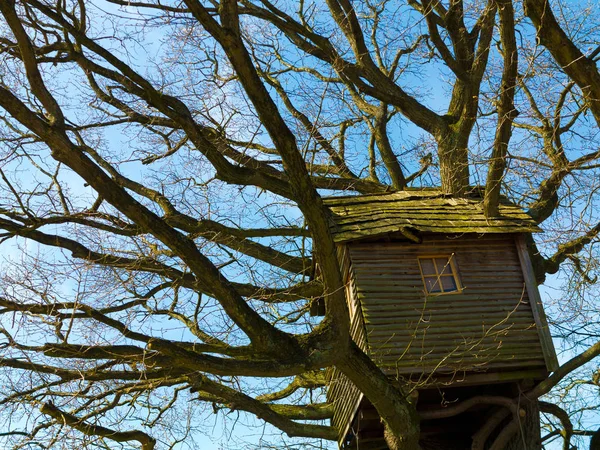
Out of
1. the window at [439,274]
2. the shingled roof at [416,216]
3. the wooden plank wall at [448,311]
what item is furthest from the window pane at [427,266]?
the shingled roof at [416,216]

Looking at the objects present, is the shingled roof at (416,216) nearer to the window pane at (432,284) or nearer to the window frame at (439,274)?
the window frame at (439,274)

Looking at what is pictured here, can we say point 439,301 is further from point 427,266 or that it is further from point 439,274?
point 427,266

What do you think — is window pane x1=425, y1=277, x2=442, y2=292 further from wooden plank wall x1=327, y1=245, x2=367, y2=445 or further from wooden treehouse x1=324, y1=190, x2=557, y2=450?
wooden plank wall x1=327, y1=245, x2=367, y2=445

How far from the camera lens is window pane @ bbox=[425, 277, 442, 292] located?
8562 mm

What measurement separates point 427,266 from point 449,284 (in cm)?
35

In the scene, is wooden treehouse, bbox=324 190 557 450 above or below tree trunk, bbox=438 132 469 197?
below

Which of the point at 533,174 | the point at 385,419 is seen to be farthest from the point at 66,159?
the point at 533,174

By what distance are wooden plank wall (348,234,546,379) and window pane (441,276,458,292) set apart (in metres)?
0.12

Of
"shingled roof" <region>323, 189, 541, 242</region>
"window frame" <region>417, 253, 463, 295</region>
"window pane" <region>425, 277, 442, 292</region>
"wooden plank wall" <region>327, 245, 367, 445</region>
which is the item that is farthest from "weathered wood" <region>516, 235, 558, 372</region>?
"wooden plank wall" <region>327, 245, 367, 445</region>

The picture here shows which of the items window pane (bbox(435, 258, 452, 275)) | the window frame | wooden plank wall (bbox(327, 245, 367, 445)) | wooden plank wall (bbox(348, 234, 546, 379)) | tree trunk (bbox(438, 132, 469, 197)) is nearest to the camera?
wooden plank wall (bbox(348, 234, 546, 379))

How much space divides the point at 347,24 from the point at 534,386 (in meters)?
5.94

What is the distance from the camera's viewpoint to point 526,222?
9.08 meters

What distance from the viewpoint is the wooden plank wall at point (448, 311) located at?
8023mm

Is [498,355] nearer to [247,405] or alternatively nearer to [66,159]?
[247,405]
